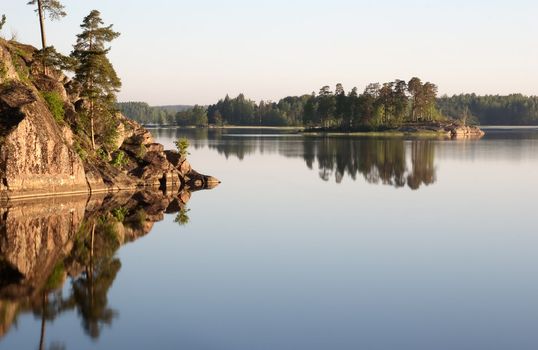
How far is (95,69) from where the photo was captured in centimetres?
5409

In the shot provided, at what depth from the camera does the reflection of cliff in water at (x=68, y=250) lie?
70.5 feet

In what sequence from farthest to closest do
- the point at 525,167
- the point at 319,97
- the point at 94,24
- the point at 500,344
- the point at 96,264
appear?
the point at 319,97 → the point at 525,167 → the point at 94,24 → the point at 96,264 → the point at 500,344

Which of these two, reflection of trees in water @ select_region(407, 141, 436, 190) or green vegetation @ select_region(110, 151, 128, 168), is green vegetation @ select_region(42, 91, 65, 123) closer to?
green vegetation @ select_region(110, 151, 128, 168)

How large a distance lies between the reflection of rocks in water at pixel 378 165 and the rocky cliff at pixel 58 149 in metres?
16.4

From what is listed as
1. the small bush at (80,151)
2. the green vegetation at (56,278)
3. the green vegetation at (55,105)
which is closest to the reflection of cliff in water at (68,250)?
the green vegetation at (56,278)

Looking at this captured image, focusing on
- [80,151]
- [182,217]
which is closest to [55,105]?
[80,151]

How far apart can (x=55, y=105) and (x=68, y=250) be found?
24.2 meters

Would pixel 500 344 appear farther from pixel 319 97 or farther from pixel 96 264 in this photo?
pixel 319 97

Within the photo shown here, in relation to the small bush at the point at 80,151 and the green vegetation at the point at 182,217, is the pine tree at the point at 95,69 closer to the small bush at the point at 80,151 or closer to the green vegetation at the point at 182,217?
the small bush at the point at 80,151

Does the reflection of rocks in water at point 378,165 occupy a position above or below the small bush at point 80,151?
below

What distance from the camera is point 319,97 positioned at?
190625mm

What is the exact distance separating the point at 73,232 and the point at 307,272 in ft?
46.6

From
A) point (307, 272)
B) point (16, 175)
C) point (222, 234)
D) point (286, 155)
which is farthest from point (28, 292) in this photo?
point (286, 155)

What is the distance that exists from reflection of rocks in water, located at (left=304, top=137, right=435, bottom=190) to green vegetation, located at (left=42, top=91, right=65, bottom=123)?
25848mm
